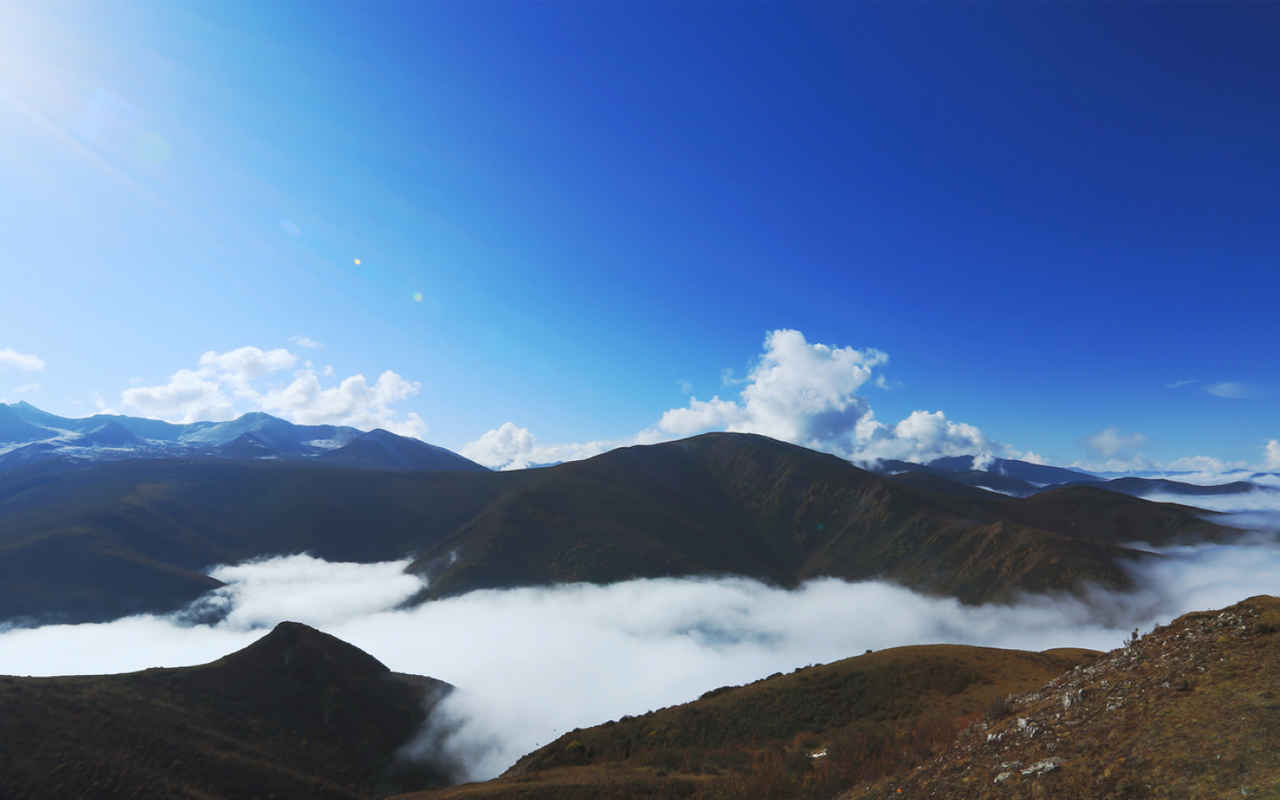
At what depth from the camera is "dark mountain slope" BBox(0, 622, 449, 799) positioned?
4166 cm

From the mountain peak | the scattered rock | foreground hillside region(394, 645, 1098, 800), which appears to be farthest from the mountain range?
the mountain peak

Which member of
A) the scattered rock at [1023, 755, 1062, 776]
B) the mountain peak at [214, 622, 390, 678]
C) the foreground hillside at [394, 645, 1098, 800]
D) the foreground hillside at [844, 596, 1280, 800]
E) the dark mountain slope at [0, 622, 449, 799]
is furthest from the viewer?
the mountain peak at [214, 622, 390, 678]

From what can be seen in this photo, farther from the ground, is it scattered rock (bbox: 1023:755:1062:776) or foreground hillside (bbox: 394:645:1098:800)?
scattered rock (bbox: 1023:755:1062:776)

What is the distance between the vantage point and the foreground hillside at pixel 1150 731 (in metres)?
10.7

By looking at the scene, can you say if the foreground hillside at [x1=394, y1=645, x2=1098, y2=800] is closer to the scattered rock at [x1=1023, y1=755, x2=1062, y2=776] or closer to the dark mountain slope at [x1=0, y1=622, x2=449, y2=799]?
the scattered rock at [x1=1023, y1=755, x2=1062, y2=776]

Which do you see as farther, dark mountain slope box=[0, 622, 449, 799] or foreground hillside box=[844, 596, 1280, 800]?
dark mountain slope box=[0, 622, 449, 799]

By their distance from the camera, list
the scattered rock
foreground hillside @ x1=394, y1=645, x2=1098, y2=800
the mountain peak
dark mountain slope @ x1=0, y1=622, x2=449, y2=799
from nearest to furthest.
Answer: the scattered rock → foreground hillside @ x1=394, y1=645, x2=1098, y2=800 → dark mountain slope @ x1=0, y1=622, x2=449, y2=799 → the mountain peak

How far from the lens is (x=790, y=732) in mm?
34969

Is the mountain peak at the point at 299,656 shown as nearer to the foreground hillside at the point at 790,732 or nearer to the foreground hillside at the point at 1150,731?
the foreground hillside at the point at 790,732

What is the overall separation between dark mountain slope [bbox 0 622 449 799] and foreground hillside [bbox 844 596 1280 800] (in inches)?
2296

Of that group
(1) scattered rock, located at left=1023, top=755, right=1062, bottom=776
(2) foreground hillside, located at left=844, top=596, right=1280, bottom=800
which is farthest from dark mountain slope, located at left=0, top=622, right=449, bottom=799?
(1) scattered rock, located at left=1023, top=755, right=1062, bottom=776

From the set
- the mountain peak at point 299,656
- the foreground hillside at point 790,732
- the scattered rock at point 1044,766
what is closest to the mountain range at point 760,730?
the scattered rock at point 1044,766

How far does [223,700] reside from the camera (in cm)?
6397

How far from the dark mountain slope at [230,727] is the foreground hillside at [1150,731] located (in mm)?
58323
